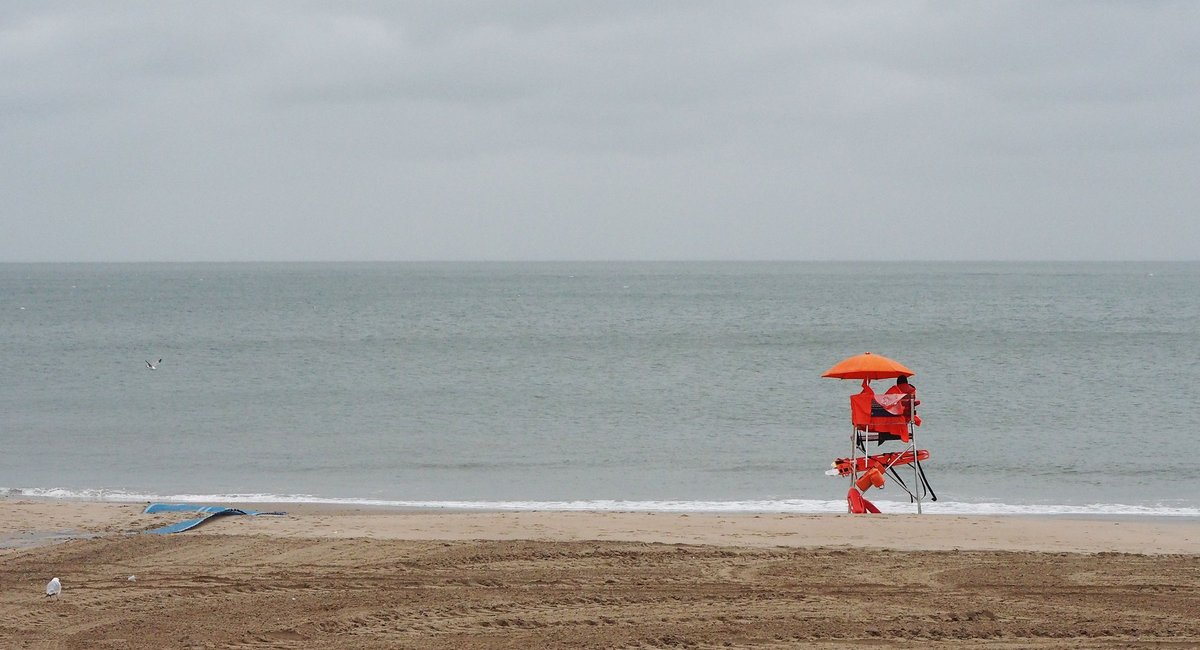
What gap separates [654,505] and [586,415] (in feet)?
31.3

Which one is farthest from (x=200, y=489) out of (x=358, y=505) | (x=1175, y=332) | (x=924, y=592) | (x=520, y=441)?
(x=1175, y=332)

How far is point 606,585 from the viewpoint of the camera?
8.68 meters

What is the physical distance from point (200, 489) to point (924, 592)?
38.7 ft

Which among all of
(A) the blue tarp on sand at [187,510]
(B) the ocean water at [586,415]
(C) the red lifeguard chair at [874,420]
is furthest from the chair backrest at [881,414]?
(A) the blue tarp on sand at [187,510]

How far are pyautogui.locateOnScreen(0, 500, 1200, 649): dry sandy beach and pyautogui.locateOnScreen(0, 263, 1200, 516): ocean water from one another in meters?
3.98

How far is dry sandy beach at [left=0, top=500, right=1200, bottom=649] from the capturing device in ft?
24.7

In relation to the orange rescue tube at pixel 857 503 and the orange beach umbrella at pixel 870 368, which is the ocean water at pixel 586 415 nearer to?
the orange rescue tube at pixel 857 503

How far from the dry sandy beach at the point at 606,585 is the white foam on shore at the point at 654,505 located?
2970mm

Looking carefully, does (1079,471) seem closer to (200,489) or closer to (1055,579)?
(1055,579)

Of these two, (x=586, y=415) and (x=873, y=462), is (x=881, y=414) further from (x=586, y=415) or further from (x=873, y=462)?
(x=586, y=415)

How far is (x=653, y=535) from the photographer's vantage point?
10750 millimetres

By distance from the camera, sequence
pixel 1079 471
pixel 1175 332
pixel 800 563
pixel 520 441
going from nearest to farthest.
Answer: pixel 800 563 → pixel 1079 471 → pixel 520 441 → pixel 1175 332

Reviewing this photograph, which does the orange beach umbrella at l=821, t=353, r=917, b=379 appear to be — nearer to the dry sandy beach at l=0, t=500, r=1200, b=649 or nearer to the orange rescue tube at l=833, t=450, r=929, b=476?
the orange rescue tube at l=833, t=450, r=929, b=476

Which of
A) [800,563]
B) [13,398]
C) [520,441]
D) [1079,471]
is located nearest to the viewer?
[800,563]
